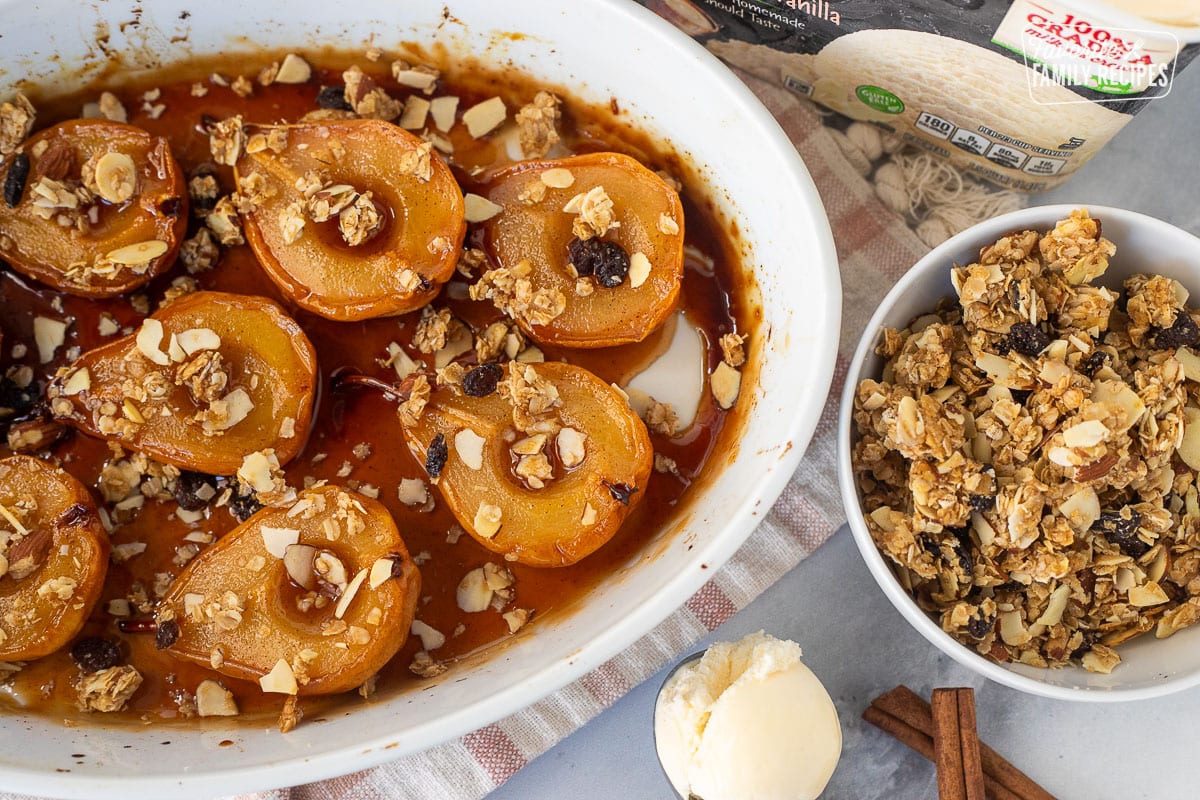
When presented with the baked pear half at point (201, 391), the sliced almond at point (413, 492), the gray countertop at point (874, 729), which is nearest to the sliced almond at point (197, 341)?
the baked pear half at point (201, 391)

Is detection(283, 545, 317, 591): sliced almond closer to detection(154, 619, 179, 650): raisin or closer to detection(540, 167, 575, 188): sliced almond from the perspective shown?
detection(154, 619, 179, 650): raisin

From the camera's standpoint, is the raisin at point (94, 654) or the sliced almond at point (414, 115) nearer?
the raisin at point (94, 654)

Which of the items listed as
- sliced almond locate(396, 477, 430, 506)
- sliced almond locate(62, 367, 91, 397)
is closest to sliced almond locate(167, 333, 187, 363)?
sliced almond locate(62, 367, 91, 397)

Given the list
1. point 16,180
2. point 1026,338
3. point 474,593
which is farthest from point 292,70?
point 1026,338

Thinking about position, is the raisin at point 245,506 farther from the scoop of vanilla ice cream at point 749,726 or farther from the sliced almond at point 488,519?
the scoop of vanilla ice cream at point 749,726

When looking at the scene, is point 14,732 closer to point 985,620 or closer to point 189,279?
point 189,279

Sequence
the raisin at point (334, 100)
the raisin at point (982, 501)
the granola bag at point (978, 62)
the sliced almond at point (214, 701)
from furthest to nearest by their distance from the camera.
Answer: the raisin at point (334, 100) < the sliced almond at point (214, 701) < the raisin at point (982, 501) < the granola bag at point (978, 62)

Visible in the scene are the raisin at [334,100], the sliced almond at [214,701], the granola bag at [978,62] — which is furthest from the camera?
the raisin at [334,100]

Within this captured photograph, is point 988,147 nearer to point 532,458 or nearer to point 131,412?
point 532,458

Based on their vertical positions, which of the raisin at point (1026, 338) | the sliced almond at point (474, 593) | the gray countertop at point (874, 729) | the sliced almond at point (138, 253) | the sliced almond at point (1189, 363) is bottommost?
the gray countertop at point (874, 729)
